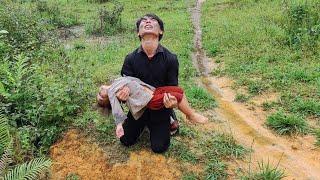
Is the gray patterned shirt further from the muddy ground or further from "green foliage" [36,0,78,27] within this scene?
"green foliage" [36,0,78,27]

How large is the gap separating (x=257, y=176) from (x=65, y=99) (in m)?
2.63

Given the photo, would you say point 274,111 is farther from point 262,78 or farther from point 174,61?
point 174,61

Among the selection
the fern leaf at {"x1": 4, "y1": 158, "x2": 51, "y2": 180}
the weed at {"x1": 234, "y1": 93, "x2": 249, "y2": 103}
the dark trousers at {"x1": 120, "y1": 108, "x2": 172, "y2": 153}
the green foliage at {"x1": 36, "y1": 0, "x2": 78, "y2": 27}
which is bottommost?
the green foliage at {"x1": 36, "y1": 0, "x2": 78, "y2": 27}

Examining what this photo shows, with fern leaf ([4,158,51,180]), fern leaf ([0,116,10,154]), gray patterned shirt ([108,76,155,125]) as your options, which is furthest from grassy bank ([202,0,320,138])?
fern leaf ([0,116,10,154])

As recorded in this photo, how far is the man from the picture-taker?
16.3ft

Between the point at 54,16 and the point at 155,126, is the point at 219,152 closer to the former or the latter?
the point at 155,126

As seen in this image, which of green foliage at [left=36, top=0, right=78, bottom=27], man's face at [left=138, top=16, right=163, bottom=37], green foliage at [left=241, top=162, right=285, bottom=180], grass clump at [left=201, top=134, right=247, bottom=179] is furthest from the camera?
green foliage at [left=36, top=0, right=78, bottom=27]

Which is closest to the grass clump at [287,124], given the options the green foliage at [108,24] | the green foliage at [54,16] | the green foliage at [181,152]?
the green foliage at [181,152]

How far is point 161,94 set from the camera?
5.06 metres

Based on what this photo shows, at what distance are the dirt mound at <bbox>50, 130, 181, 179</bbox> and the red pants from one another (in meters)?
0.64

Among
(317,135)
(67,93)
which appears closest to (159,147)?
(67,93)

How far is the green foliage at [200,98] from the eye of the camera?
22.5 ft

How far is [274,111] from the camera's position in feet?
22.1

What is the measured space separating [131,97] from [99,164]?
3.10 feet
